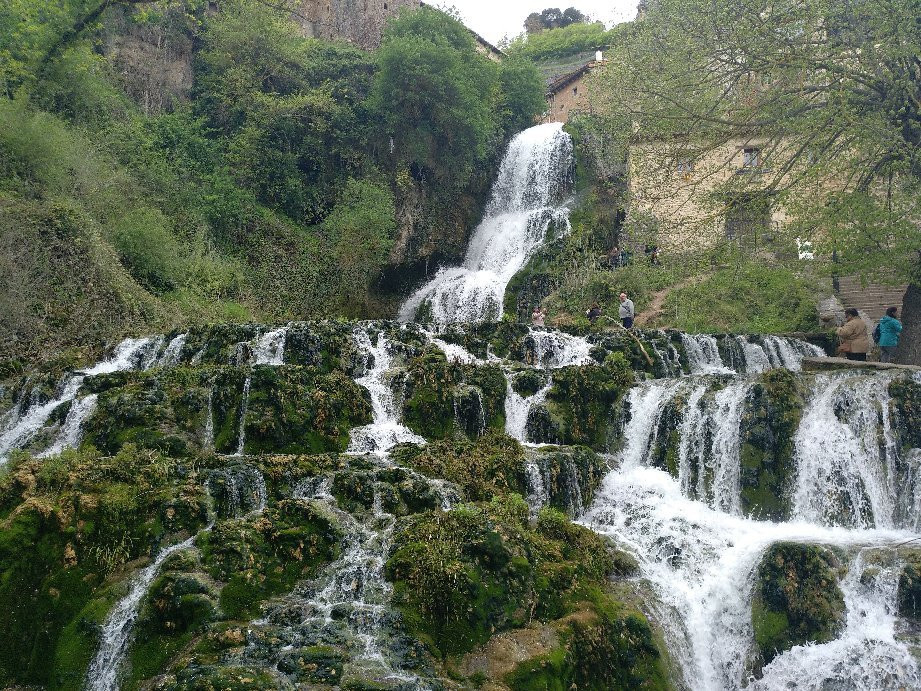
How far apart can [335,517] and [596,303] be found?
569 inches

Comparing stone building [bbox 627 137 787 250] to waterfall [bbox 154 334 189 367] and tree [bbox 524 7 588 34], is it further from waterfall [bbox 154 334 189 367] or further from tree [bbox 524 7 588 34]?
tree [bbox 524 7 588 34]

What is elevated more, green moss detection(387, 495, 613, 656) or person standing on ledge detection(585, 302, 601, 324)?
person standing on ledge detection(585, 302, 601, 324)

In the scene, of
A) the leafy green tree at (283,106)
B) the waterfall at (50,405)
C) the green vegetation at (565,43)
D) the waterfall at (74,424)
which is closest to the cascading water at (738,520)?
the waterfall at (74,424)

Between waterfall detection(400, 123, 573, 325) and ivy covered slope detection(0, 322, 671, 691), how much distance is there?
11621mm

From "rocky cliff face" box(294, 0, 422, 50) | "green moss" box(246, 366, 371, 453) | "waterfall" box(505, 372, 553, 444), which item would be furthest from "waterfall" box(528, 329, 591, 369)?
"rocky cliff face" box(294, 0, 422, 50)

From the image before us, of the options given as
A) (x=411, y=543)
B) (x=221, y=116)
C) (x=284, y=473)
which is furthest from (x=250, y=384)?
(x=221, y=116)

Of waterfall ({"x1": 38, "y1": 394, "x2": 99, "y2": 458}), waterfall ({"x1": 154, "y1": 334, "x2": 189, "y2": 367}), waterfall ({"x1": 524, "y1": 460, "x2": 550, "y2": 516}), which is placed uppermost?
waterfall ({"x1": 154, "y1": 334, "x2": 189, "y2": 367})

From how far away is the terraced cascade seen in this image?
6.32 metres

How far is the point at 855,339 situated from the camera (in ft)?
43.3

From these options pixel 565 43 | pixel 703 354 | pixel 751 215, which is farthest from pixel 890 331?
pixel 565 43

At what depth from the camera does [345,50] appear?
26.7 metres

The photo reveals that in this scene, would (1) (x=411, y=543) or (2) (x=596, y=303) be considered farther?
(2) (x=596, y=303)

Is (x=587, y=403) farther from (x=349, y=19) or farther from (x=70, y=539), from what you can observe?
(x=349, y=19)

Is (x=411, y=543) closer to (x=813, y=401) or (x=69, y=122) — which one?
(x=813, y=401)
